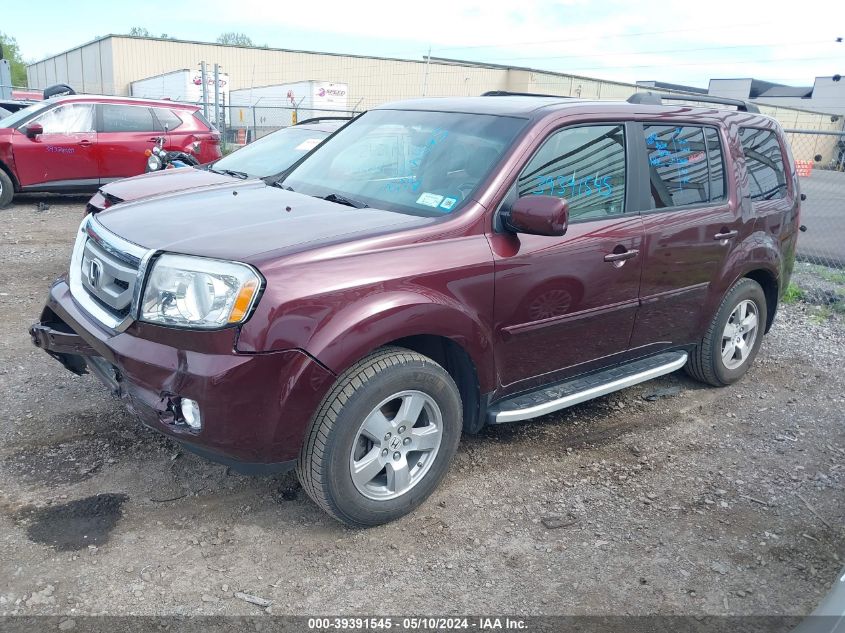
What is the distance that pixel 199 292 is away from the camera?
8.98 ft

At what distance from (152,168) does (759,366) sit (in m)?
8.51

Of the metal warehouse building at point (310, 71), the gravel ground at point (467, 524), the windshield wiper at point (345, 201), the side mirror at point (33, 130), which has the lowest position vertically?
the gravel ground at point (467, 524)

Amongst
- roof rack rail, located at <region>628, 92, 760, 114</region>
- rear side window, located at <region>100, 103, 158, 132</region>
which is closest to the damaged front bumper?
roof rack rail, located at <region>628, 92, 760, 114</region>

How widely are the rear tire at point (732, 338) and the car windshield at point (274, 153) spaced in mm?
4150

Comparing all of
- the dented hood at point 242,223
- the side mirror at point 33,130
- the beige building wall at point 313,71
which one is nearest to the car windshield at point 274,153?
the dented hood at point 242,223

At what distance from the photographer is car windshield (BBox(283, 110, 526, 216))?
3465mm

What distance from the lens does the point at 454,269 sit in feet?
10.3

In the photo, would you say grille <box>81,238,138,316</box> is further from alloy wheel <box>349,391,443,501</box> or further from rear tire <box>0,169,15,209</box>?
rear tire <box>0,169,15,209</box>

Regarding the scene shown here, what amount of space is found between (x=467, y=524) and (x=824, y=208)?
13.4 m

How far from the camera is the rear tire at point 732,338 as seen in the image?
4758mm

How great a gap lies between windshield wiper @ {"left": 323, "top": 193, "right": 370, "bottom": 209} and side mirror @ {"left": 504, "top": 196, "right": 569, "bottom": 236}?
2.56 ft

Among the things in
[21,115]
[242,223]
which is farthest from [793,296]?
[21,115]

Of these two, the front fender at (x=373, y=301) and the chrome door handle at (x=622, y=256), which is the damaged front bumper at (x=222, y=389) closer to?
the front fender at (x=373, y=301)

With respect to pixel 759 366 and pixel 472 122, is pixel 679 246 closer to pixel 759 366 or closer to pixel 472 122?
pixel 472 122
